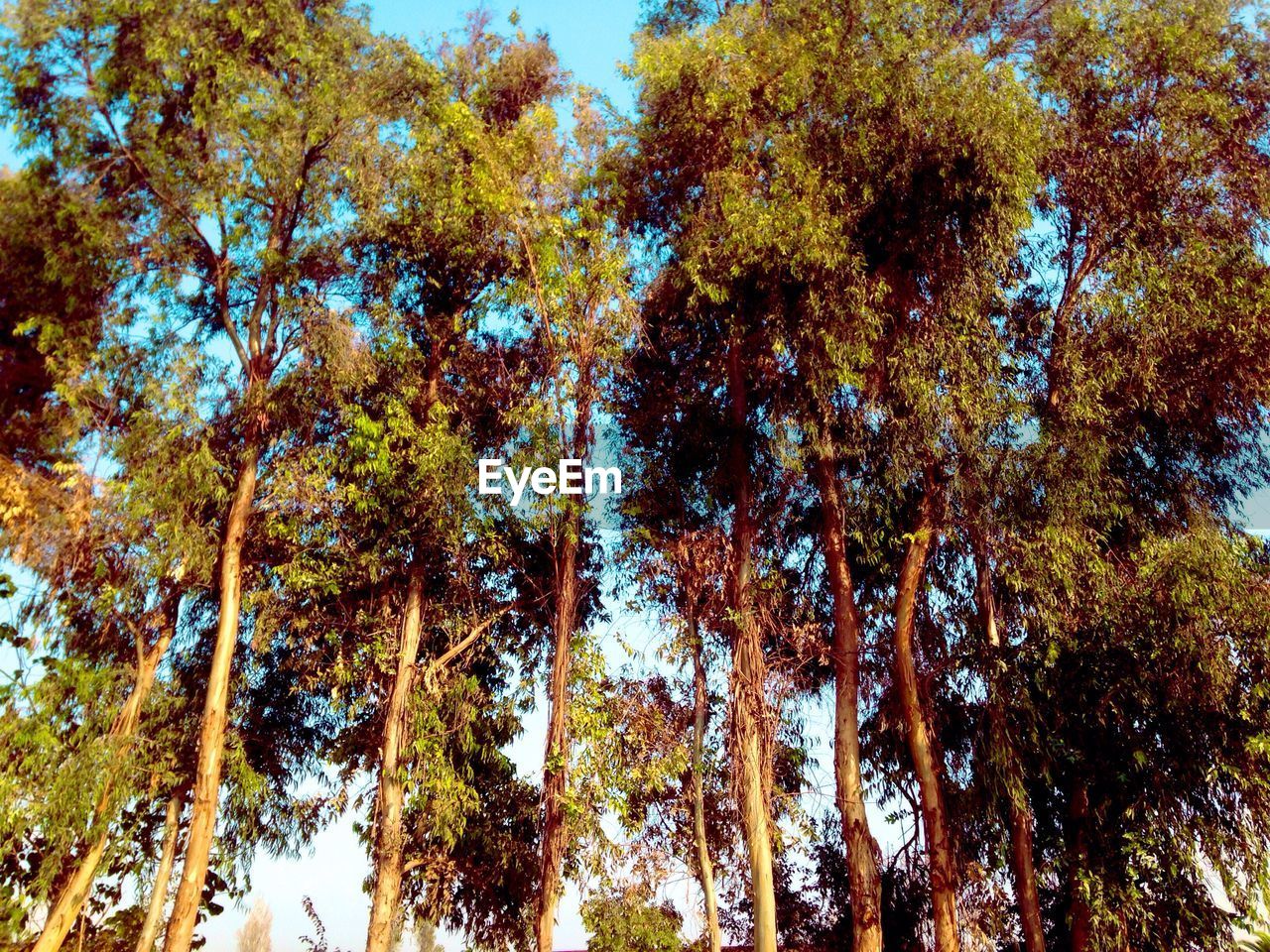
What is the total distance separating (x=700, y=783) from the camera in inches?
327

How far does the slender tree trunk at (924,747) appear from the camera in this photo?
7.54 metres

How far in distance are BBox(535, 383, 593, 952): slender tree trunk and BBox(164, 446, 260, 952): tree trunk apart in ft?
8.64

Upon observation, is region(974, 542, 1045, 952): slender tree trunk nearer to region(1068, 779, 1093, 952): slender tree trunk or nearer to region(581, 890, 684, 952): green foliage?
region(1068, 779, 1093, 952): slender tree trunk

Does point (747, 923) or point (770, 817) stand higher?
point (770, 817)

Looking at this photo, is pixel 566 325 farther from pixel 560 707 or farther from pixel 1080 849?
pixel 1080 849

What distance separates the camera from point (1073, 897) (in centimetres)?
776

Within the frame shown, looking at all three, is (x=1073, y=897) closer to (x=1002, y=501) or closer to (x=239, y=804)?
(x=1002, y=501)

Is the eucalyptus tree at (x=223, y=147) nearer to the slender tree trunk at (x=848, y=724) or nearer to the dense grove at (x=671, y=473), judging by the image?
the dense grove at (x=671, y=473)

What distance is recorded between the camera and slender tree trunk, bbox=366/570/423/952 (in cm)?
750

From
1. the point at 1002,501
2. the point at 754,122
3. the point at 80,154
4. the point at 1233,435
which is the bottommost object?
the point at 1002,501

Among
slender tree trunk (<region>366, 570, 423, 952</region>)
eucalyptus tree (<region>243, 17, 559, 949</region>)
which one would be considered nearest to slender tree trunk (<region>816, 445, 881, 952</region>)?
eucalyptus tree (<region>243, 17, 559, 949</region>)

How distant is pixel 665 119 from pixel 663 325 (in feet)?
7.08

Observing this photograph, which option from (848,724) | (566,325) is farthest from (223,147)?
(848,724)

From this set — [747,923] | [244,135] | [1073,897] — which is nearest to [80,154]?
[244,135]
